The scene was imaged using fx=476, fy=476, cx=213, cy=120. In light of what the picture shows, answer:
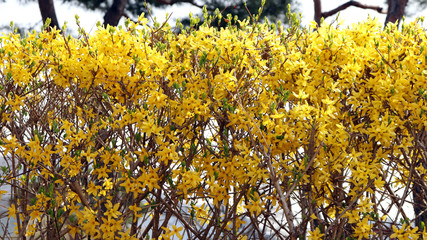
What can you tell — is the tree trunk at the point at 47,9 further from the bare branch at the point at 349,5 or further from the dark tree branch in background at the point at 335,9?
the bare branch at the point at 349,5

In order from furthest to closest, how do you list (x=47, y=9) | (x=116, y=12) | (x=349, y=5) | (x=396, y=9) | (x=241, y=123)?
1. (x=349, y=5)
2. (x=116, y=12)
3. (x=47, y=9)
4. (x=396, y=9)
5. (x=241, y=123)

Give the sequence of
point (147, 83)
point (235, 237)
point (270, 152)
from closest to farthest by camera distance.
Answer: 1. point (270, 152)
2. point (147, 83)
3. point (235, 237)

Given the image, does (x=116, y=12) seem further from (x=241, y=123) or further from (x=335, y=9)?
(x=241, y=123)

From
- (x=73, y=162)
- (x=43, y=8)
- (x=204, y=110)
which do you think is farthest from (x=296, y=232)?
(x=43, y=8)

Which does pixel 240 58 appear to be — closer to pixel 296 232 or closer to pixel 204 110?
pixel 204 110

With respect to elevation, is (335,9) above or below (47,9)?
above

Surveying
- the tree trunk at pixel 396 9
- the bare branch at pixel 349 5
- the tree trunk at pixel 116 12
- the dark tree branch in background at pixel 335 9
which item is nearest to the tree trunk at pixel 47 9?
the tree trunk at pixel 116 12

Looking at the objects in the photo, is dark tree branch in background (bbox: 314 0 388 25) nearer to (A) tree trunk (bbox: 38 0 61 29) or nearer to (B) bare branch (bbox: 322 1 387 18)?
(B) bare branch (bbox: 322 1 387 18)

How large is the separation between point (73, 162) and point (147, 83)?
2.03 feet

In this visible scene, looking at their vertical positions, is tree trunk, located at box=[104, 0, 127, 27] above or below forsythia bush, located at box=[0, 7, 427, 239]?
above

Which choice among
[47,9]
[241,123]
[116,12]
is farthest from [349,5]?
[241,123]

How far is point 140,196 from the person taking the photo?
2.75m

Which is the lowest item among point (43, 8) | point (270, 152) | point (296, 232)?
point (296, 232)

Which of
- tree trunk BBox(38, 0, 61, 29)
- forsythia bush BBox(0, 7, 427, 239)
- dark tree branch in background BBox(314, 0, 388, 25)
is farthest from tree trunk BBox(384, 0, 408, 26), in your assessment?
tree trunk BBox(38, 0, 61, 29)
